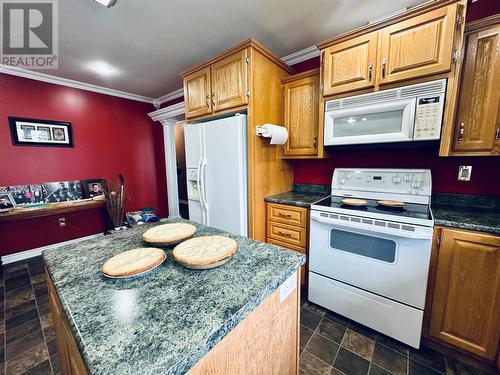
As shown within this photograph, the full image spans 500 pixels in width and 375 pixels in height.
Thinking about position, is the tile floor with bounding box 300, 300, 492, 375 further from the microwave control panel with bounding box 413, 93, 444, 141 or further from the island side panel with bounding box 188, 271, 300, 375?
the microwave control panel with bounding box 413, 93, 444, 141

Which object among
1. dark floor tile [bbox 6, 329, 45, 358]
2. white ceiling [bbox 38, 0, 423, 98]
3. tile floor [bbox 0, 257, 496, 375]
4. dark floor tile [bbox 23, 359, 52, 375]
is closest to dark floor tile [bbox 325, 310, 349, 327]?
tile floor [bbox 0, 257, 496, 375]

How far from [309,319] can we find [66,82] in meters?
4.39

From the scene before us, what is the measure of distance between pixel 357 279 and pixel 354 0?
7.24 feet

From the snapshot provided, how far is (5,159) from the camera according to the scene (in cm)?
267

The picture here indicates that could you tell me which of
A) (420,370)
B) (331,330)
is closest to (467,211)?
(420,370)

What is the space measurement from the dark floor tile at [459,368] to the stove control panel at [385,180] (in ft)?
3.78

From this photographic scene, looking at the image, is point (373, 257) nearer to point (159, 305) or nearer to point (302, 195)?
point (302, 195)

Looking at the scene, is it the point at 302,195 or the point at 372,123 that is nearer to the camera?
the point at 372,123

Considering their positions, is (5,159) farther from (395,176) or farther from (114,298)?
(395,176)

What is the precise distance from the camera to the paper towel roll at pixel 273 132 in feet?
6.33

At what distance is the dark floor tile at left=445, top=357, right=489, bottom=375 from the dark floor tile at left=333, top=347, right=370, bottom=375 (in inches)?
20.0

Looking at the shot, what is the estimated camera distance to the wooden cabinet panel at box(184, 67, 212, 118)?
2.26 metres

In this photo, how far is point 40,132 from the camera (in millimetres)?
2871

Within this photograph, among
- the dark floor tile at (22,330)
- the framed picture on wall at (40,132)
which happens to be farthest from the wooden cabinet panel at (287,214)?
the framed picture on wall at (40,132)
